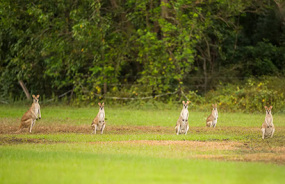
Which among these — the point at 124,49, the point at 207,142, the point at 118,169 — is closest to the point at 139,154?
the point at 118,169

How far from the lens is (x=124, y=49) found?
34719mm

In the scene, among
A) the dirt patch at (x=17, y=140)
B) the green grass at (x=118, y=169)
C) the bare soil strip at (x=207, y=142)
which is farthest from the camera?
the dirt patch at (x=17, y=140)

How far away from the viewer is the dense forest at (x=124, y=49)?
108 feet

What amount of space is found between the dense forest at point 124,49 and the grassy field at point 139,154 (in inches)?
379

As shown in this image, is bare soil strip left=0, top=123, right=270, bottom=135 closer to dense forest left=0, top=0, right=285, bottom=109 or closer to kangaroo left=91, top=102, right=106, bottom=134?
kangaroo left=91, top=102, right=106, bottom=134

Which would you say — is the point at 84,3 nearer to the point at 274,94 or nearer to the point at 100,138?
the point at 274,94

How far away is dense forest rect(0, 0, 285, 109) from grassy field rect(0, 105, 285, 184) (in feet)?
31.6

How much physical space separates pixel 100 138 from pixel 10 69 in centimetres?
2109

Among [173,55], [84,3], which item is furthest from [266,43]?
[84,3]

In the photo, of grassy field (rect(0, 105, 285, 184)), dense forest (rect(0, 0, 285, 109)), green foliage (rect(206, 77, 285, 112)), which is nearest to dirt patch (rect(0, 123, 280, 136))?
grassy field (rect(0, 105, 285, 184))

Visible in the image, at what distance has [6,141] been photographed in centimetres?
1711

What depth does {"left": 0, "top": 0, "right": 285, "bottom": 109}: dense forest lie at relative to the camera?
1302 inches

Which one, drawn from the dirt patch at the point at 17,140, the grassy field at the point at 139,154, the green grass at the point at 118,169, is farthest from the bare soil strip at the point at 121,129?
the green grass at the point at 118,169

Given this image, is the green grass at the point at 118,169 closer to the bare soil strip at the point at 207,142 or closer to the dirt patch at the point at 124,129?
the bare soil strip at the point at 207,142
